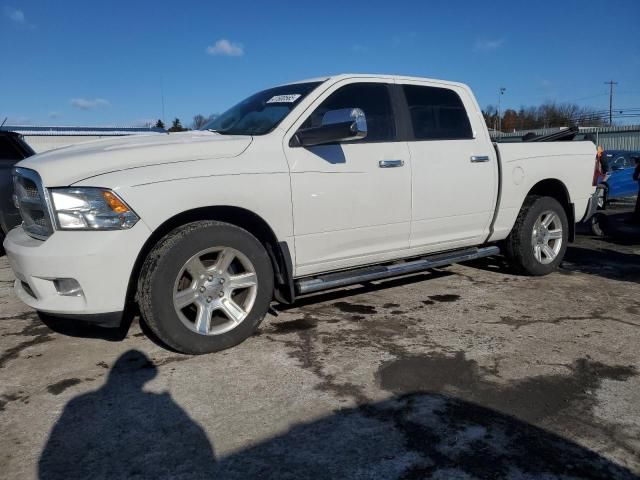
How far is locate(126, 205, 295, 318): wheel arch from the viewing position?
137 inches

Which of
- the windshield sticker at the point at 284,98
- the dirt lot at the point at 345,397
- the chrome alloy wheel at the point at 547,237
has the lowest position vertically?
the dirt lot at the point at 345,397

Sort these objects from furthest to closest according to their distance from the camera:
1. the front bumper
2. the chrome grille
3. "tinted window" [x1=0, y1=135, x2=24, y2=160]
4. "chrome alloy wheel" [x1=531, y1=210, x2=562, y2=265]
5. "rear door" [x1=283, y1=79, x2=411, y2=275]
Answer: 1. "tinted window" [x1=0, y1=135, x2=24, y2=160]
2. "chrome alloy wheel" [x1=531, y1=210, x2=562, y2=265]
3. "rear door" [x1=283, y1=79, x2=411, y2=275]
4. the chrome grille
5. the front bumper

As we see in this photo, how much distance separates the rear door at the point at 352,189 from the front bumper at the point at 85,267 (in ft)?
3.98

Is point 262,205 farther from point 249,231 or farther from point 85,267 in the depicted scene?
point 85,267

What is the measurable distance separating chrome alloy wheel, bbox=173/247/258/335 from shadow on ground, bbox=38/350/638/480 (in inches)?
29.1

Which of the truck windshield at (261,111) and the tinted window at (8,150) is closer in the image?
the truck windshield at (261,111)

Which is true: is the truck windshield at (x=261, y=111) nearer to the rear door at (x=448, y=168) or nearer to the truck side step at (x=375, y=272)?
the rear door at (x=448, y=168)

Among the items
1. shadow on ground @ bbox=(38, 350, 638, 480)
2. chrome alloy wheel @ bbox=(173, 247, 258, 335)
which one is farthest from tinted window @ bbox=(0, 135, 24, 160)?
shadow on ground @ bbox=(38, 350, 638, 480)

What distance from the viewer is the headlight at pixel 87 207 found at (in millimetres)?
3195

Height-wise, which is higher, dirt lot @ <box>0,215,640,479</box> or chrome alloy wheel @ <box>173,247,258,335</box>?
chrome alloy wheel @ <box>173,247,258,335</box>

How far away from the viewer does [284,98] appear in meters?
4.38

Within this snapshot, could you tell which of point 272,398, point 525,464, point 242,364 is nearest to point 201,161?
point 242,364

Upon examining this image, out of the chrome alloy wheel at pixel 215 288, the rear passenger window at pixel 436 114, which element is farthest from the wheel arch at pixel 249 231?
the rear passenger window at pixel 436 114

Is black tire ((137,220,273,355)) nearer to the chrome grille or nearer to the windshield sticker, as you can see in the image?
the chrome grille
